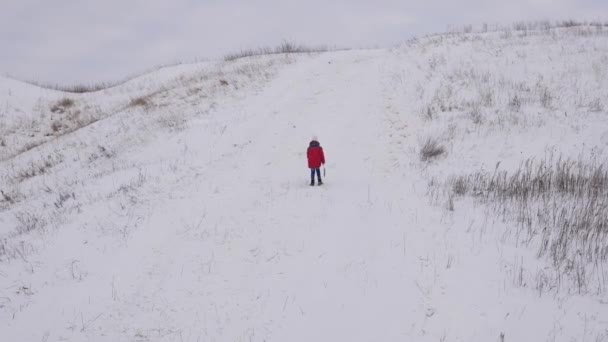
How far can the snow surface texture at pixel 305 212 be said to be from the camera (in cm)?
578

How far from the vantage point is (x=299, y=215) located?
867 cm

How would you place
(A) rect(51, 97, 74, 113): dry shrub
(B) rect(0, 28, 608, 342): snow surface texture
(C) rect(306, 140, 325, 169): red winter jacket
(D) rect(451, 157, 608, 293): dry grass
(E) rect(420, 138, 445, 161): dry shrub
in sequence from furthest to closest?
(A) rect(51, 97, 74, 113): dry shrub, (E) rect(420, 138, 445, 161): dry shrub, (C) rect(306, 140, 325, 169): red winter jacket, (D) rect(451, 157, 608, 293): dry grass, (B) rect(0, 28, 608, 342): snow surface texture

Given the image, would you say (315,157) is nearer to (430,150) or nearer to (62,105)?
(430,150)

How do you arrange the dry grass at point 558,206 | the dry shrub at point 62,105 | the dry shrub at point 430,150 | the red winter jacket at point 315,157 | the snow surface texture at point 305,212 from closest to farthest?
the snow surface texture at point 305,212, the dry grass at point 558,206, the red winter jacket at point 315,157, the dry shrub at point 430,150, the dry shrub at point 62,105

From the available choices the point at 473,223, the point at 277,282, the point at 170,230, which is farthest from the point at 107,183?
the point at 473,223

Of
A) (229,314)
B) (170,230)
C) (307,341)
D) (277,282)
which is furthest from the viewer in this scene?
(170,230)

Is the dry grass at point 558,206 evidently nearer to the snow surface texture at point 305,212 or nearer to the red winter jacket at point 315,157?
the snow surface texture at point 305,212

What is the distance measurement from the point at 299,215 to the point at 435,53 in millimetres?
14771

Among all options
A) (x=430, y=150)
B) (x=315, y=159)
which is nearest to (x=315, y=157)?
(x=315, y=159)

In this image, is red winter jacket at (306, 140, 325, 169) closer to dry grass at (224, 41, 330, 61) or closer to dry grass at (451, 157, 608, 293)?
dry grass at (451, 157, 608, 293)

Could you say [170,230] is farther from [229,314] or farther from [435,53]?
[435,53]

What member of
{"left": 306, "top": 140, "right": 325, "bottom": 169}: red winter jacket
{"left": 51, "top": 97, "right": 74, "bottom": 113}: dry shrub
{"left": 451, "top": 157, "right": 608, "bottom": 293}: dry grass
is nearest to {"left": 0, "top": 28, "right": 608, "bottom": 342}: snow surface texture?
{"left": 451, "top": 157, "right": 608, "bottom": 293}: dry grass

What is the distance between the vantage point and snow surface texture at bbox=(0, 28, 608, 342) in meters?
5.78

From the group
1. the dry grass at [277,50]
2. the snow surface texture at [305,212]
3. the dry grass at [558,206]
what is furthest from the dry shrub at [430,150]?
the dry grass at [277,50]
